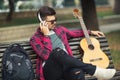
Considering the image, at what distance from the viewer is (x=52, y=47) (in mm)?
5688

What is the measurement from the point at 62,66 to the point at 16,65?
1.76 ft

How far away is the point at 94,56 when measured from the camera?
5.88 m

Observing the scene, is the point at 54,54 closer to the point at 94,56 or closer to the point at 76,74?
the point at 76,74

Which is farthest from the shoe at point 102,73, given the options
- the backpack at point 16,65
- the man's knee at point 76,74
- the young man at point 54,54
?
the backpack at point 16,65

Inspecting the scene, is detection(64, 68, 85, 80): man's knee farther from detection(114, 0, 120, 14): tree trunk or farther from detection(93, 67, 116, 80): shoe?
detection(114, 0, 120, 14): tree trunk

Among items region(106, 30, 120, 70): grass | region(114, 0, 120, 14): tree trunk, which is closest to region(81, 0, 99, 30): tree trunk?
region(106, 30, 120, 70): grass

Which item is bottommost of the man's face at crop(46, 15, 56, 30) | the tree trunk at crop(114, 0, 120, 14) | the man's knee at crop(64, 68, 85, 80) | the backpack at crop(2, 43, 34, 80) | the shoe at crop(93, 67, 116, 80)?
the tree trunk at crop(114, 0, 120, 14)

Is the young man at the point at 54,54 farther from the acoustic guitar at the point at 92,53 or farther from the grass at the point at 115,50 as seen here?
the grass at the point at 115,50

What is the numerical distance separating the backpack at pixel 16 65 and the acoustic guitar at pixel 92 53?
81cm

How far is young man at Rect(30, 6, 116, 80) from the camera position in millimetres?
5223

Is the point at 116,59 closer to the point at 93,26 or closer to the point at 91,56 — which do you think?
the point at 91,56

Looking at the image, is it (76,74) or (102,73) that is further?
(102,73)

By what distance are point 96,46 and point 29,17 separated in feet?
57.1

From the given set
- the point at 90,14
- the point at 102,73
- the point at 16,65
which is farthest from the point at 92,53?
the point at 90,14
